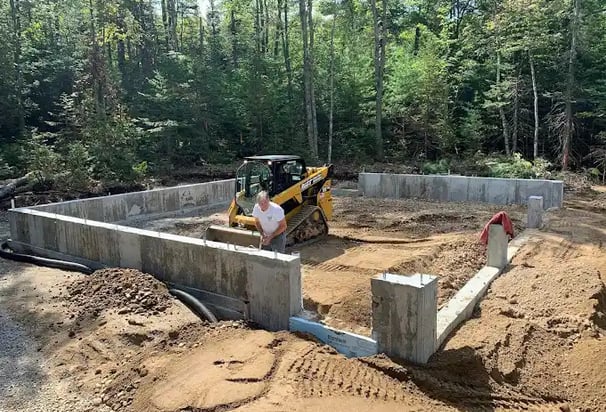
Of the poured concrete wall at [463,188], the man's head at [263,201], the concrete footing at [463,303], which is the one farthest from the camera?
the poured concrete wall at [463,188]

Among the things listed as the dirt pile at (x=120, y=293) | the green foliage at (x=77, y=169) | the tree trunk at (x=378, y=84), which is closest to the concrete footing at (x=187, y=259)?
the dirt pile at (x=120, y=293)

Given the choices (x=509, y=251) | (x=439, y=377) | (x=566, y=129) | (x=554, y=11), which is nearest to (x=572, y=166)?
(x=566, y=129)

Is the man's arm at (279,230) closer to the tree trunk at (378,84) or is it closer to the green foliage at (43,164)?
the green foliage at (43,164)

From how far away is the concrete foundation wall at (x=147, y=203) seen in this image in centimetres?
1137

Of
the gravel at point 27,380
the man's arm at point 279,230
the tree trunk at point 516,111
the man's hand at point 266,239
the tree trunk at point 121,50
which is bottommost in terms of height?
the gravel at point 27,380

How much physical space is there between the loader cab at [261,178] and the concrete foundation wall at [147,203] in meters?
4.05

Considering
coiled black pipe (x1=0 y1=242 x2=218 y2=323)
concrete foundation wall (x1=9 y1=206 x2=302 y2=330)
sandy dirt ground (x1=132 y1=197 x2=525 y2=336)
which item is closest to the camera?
concrete foundation wall (x1=9 y1=206 x2=302 y2=330)

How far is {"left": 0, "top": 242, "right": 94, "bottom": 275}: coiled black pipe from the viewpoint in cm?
807

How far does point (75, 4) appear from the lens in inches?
1048

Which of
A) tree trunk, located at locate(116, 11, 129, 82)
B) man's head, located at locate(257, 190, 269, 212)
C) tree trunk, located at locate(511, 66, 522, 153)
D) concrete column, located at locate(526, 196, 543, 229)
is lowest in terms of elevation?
concrete column, located at locate(526, 196, 543, 229)

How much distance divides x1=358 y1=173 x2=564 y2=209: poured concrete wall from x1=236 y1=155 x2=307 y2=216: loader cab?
6801 millimetres

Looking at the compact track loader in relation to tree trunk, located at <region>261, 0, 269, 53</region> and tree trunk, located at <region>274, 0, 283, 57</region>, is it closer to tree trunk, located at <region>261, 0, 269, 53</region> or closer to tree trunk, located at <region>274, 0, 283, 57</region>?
tree trunk, located at <region>274, 0, 283, 57</region>

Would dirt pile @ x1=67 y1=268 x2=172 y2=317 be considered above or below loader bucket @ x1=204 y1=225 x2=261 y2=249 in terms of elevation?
below

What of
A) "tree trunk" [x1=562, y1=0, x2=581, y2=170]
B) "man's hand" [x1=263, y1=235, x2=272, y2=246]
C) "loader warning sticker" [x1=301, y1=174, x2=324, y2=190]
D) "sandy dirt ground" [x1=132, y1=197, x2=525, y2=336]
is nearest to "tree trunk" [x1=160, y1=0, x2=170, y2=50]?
"sandy dirt ground" [x1=132, y1=197, x2=525, y2=336]
